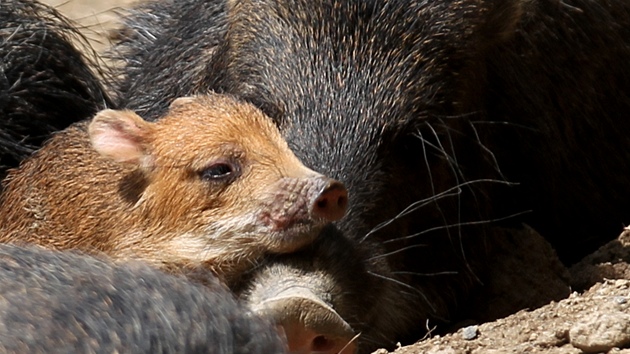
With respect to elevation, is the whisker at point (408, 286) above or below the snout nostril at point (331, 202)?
below

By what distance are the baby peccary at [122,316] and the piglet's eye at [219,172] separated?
4.45 feet

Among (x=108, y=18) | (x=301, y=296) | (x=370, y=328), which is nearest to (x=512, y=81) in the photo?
(x=370, y=328)

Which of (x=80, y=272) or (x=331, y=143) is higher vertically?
(x=80, y=272)

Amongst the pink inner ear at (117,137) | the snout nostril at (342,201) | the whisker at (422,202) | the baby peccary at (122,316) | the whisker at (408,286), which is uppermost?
the baby peccary at (122,316)

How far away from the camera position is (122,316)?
2932 millimetres

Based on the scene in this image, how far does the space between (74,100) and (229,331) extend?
10.1 ft

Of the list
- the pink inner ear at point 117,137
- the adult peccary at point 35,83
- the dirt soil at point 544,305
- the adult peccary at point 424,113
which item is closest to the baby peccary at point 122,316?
the adult peccary at point 424,113

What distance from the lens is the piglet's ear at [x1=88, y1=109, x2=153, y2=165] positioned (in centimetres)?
472

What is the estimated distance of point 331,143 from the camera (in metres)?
4.75

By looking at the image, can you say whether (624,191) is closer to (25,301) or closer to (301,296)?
(301,296)

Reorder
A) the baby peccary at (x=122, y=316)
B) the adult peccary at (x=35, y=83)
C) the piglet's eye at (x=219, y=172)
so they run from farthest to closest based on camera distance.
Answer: the adult peccary at (x=35, y=83) → the piglet's eye at (x=219, y=172) → the baby peccary at (x=122, y=316)

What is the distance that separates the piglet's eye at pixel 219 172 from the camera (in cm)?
454

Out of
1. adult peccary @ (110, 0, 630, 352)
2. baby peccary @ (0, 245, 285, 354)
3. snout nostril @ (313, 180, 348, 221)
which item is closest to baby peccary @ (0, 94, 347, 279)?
snout nostril @ (313, 180, 348, 221)

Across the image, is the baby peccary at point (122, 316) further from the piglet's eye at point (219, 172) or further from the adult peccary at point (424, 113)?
the piglet's eye at point (219, 172)
